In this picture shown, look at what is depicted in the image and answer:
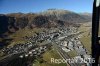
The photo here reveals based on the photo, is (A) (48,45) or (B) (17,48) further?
(A) (48,45)

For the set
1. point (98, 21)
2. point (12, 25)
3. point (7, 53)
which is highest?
point (98, 21)

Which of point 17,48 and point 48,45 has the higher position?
point 48,45

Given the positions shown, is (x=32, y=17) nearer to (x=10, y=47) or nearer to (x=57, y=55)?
(x=10, y=47)

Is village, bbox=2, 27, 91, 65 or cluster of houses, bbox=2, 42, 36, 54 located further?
cluster of houses, bbox=2, 42, 36, 54

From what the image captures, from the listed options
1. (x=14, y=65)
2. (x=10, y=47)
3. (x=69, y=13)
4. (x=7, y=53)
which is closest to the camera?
(x=14, y=65)

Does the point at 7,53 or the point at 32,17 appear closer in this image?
the point at 7,53

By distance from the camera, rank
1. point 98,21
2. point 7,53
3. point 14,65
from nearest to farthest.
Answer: point 98,21 < point 14,65 < point 7,53

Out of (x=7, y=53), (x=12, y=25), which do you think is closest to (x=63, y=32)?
(x=12, y=25)

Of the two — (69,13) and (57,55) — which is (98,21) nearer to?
(57,55)

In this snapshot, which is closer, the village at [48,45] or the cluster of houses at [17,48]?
the village at [48,45]

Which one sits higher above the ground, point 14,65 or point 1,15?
point 1,15
